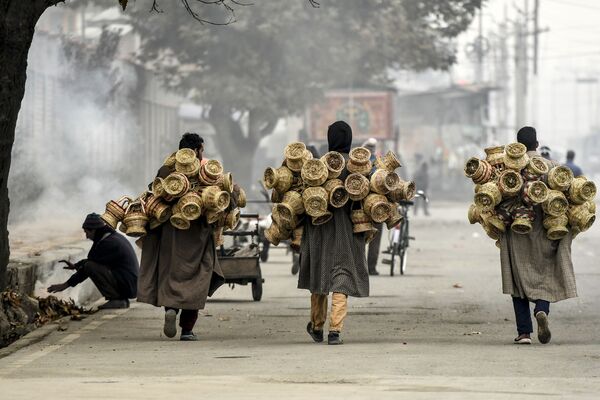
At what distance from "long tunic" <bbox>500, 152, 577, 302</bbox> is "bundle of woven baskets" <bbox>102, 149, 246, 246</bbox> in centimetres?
233

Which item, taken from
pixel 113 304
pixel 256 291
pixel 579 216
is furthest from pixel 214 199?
pixel 256 291

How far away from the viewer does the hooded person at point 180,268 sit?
1338 centimetres

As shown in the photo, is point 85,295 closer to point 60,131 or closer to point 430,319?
point 430,319

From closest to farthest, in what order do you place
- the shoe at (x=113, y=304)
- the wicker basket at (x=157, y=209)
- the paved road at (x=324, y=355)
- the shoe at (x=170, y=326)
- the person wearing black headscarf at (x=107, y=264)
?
the paved road at (x=324, y=355) → the wicker basket at (x=157, y=209) → the shoe at (x=170, y=326) → the person wearing black headscarf at (x=107, y=264) → the shoe at (x=113, y=304)

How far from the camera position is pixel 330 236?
42.8ft

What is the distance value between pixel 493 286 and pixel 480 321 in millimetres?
4865

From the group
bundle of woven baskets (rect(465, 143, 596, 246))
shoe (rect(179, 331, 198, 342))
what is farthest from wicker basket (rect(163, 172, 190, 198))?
bundle of woven baskets (rect(465, 143, 596, 246))

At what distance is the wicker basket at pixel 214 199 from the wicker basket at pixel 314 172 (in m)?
0.74

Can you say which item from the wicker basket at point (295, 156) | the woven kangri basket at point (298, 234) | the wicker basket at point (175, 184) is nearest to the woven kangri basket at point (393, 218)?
the woven kangri basket at point (298, 234)

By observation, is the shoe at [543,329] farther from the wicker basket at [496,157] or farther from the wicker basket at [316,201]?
the wicker basket at [316,201]

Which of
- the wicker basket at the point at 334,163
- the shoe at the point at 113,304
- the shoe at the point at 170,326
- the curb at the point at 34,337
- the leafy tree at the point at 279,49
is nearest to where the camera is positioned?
the curb at the point at 34,337

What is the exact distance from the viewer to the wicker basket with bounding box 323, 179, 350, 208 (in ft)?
42.1

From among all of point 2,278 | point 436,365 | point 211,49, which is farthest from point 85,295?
point 211,49

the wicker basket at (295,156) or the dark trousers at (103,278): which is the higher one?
the wicker basket at (295,156)
